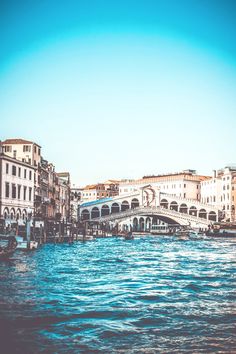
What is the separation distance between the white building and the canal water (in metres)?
16.1

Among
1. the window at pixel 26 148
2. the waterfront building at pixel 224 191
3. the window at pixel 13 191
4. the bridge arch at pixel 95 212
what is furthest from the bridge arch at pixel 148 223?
the window at pixel 13 191

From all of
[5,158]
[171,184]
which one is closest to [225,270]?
[5,158]

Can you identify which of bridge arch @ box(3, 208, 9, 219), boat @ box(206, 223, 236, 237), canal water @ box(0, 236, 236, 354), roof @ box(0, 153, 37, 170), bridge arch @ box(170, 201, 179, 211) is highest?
roof @ box(0, 153, 37, 170)

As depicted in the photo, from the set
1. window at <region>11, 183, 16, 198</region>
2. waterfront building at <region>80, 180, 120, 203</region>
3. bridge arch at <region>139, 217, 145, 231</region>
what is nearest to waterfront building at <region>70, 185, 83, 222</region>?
bridge arch at <region>139, 217, 145, 231</region>

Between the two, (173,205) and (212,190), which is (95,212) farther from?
(212,190)

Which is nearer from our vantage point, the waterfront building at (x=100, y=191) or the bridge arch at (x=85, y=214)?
the bridge arch at (x=85, y=214)

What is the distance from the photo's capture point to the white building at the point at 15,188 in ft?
97.9

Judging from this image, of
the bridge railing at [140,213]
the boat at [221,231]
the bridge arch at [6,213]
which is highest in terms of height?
the bridge railing at [140,213]

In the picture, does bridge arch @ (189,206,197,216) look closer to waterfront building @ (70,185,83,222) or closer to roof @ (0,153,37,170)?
waterfront building @ (70,185,83,222)

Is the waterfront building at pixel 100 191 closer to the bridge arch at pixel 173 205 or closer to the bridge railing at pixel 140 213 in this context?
the bridge arch at pixel 173 205

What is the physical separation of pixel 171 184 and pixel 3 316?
6727cm

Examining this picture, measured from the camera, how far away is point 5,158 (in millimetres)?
29938

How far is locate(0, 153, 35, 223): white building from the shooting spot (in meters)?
29.8

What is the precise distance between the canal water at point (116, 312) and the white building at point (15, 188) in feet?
52.8
